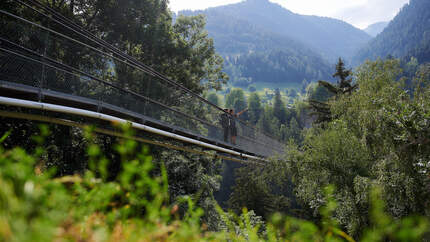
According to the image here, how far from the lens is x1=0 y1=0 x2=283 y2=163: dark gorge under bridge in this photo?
5195 mm

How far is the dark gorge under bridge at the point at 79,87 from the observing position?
520cm

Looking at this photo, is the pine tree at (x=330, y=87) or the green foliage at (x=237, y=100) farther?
the green foliage at (x=237, y=100)

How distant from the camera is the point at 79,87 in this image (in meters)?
6.41

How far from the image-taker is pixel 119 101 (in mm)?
7438

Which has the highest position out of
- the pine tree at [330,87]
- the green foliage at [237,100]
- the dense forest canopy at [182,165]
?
the green foliage at [237,100]

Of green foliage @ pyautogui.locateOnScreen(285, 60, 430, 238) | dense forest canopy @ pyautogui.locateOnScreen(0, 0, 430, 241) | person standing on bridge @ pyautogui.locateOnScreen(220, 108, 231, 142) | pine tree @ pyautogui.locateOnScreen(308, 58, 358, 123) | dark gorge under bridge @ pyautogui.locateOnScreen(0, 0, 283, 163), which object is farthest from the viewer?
pine tree @ pyautogui.locateOnScreen(308, 58, 358, 123)

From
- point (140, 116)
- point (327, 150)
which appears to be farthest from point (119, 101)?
point (327, 150)

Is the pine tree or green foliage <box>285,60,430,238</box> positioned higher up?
the pine tree

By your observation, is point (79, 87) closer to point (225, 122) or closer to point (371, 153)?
point (225, 122)

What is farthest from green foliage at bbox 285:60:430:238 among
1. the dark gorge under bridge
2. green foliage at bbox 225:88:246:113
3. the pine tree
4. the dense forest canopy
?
green foliage at bbox 225:88:246:113

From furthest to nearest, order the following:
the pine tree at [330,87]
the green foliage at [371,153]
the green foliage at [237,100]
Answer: the green foliage at [237,100]
the pine tree at [330,87]
the green foliage at [371,153]

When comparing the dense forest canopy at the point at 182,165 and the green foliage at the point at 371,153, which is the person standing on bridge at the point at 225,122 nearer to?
the dense forest canopy at the point at 182,165

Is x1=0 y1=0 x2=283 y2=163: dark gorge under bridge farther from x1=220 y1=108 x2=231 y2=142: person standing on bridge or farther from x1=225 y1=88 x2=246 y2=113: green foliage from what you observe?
x1=225 y1=88 x2=246 y2=113: green foliage

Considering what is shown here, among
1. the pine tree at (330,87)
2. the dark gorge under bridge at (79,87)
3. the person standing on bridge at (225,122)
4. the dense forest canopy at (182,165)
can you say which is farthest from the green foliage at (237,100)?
the dark gorge under bridge at (79,87)
